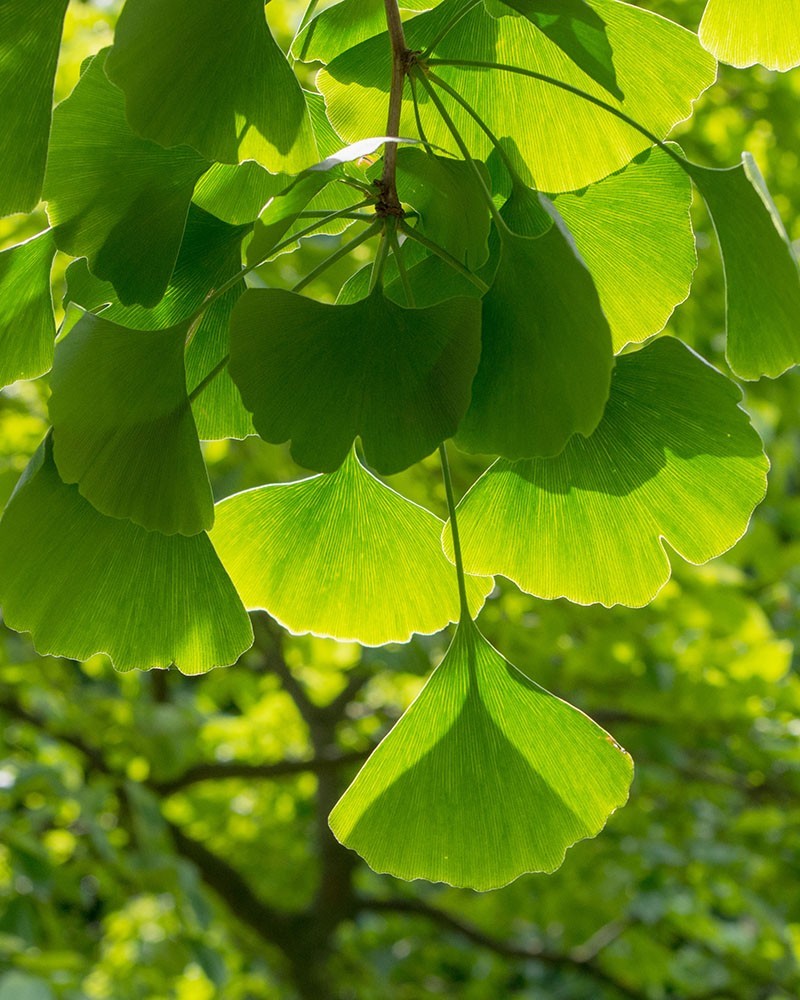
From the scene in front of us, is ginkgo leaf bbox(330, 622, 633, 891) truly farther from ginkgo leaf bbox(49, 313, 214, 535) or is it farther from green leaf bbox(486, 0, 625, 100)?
green leaf bbox(486, 0, 625, 100)

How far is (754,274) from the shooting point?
1.41 ft

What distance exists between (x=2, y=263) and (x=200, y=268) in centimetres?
8

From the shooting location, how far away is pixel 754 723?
2248 mm

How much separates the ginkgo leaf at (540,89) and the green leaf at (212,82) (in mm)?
41

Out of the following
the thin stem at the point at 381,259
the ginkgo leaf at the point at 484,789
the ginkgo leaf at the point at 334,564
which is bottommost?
the ginkgo leaf at the point at 484,789

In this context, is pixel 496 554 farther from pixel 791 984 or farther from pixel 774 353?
pixel 791 984

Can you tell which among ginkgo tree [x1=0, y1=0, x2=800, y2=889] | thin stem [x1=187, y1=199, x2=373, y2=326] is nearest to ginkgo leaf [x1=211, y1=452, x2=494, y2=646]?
ginkgo tree [x1=0, y1=0, x2=800, y2=889]

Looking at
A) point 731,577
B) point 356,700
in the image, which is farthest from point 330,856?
point 731,577

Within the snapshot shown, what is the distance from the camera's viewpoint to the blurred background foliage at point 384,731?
196 cm

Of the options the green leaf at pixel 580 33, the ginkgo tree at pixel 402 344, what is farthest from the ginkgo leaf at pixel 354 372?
the green leaf at pixel 580 33

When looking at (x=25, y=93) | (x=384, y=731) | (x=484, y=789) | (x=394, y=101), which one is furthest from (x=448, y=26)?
(x=384, y=731)

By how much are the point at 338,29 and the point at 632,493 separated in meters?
0.22

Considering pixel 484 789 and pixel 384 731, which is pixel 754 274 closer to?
pixel 484 789

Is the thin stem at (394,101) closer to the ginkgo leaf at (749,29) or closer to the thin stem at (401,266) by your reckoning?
the thin stem at (401,266)
